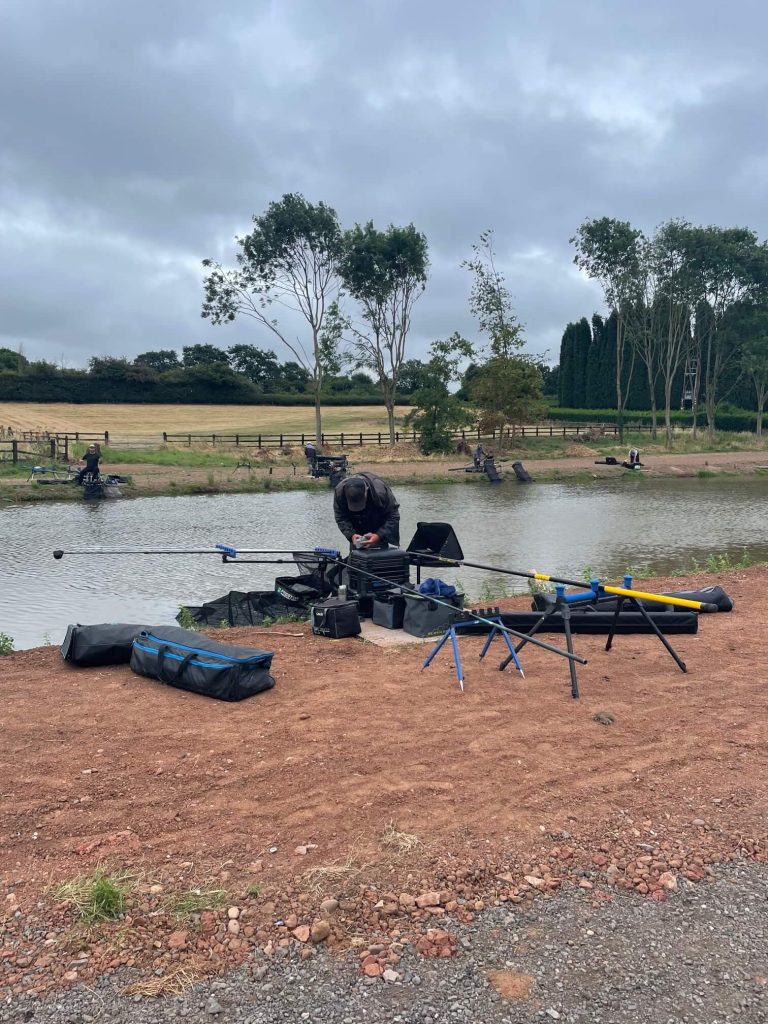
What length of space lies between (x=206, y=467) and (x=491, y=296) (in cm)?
2402

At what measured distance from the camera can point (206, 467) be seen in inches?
1415

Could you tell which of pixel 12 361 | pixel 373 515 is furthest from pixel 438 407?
pixel 12 361

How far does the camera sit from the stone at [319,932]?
3002 millimetres

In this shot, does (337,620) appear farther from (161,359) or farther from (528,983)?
(161,359)

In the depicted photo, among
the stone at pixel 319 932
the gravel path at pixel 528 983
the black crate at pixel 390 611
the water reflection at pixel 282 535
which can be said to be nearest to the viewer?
the gravel path at pixel 528 983

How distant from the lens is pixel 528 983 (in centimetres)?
274

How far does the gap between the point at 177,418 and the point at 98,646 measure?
60.1 m

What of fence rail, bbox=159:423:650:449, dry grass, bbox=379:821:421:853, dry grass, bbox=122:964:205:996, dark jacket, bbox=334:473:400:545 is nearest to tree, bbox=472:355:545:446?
fence rail, bbox=159:423:650:449

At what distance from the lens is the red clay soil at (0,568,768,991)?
3.30 meters

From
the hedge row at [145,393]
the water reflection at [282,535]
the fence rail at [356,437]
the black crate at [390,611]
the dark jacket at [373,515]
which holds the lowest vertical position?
the water reflection at [282,535]

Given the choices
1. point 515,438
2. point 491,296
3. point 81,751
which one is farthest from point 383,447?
point 81,751

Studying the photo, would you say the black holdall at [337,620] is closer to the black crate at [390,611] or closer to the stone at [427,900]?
the black crate at [390,611]

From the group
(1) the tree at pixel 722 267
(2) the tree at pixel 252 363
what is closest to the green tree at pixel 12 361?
(2) the tree at pixel 252 363

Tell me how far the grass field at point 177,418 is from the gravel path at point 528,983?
51.6 metres
